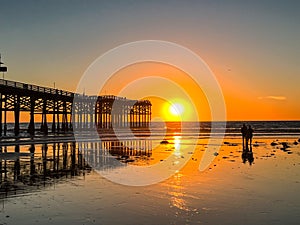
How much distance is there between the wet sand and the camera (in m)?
8.97

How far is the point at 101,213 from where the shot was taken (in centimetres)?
949

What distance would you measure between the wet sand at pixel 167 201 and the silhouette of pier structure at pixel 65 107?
3218 centimetres

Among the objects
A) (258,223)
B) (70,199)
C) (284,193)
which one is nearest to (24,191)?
(70,199)

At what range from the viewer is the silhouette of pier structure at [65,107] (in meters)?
46.8

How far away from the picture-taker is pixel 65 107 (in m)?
63.3

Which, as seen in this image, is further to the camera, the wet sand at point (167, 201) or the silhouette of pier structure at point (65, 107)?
the silhouette of pier structure at point (65, 107)

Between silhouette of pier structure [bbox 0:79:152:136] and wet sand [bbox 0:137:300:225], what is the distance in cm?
3218

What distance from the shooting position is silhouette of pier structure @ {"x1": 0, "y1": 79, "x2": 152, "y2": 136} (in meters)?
46.8

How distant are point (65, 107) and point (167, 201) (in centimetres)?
5451

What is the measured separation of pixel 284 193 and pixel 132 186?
16.8 feet

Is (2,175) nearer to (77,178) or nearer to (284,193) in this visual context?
(77,178)

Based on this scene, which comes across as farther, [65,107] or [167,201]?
[65,107]

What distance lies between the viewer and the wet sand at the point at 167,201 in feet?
29.4

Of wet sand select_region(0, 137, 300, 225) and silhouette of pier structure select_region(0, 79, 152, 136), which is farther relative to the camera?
silhouette of pier structure select_region(0, 79, 152, 136)
